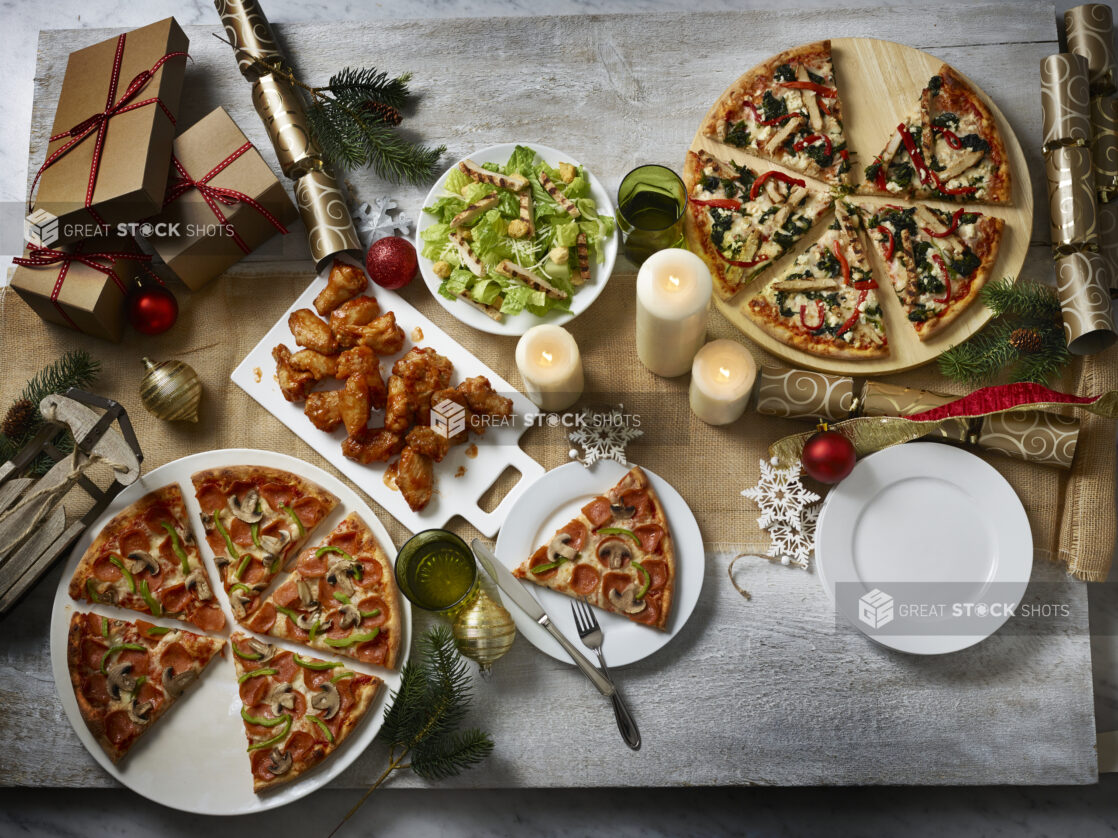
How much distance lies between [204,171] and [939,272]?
279 centimetres

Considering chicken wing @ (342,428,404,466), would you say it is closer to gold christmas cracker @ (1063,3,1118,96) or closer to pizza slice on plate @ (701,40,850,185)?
pizza slice on plate @ (701,40,850,185)

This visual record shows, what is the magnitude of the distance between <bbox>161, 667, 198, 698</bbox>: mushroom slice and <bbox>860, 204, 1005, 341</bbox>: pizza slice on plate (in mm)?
2962

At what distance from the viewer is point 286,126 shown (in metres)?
3.12

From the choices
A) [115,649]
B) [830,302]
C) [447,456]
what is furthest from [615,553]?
[115,649]

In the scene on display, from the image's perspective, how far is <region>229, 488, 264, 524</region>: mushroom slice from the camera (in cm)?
303

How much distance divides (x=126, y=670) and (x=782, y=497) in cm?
247

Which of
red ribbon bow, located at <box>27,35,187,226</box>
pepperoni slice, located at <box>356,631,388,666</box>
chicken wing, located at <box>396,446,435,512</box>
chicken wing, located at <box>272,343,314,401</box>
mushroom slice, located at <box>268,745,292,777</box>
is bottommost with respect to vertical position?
mushroom slice, located at <box>268,745,292,777</box>

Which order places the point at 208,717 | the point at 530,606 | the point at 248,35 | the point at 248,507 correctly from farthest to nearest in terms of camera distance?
the point at 248,35 → the point at 248,507 → the point at 208,717 → the point at 530,606

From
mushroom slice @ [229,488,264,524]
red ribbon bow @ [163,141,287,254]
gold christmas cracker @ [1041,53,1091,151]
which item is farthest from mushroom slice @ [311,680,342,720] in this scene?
gold christmas cracker @ [1041,53,1091,151]

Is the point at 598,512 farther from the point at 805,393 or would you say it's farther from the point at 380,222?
the point at 380,222

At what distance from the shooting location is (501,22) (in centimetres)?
336

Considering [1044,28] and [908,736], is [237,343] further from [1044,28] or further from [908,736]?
[1044,28]

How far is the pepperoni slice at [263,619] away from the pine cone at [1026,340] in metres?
2.91

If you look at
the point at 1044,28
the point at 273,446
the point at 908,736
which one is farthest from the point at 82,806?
the point at 1044,28
